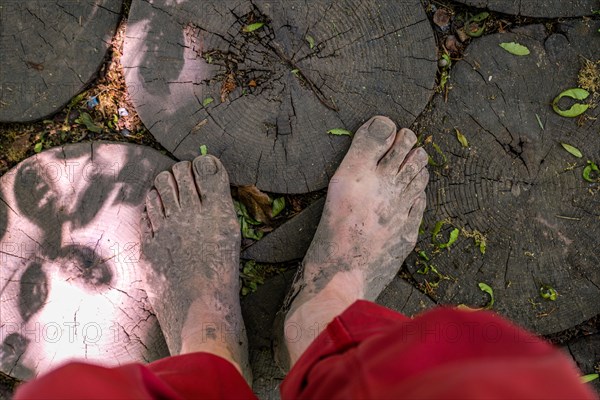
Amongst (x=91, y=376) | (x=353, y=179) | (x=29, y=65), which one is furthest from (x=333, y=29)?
(x=91, y=376)

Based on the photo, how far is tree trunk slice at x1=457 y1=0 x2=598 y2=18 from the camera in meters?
2.01

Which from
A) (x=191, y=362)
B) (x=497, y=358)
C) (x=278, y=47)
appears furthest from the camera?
(x=278, y=47)

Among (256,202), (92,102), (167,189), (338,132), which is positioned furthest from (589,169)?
(92,102)

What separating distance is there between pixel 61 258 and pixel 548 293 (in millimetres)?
1927

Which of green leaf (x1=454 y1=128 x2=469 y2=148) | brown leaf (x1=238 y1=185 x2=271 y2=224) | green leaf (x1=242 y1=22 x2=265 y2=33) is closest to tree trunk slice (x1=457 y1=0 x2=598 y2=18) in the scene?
green leaf (x1=454 y1=128 x2=469 y2=148)

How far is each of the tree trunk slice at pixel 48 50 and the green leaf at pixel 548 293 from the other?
197cm

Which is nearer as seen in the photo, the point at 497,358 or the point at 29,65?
the point at 497,358

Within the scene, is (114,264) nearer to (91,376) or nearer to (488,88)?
(91,376)

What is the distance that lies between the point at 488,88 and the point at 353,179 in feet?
2.10

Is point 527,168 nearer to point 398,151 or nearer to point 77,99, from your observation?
point 398,151

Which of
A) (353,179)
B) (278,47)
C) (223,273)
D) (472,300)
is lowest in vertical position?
(472,300)

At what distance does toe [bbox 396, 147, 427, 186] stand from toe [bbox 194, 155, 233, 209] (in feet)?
2.34

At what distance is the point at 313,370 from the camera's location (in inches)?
49.3

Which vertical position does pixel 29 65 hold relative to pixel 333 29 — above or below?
above
